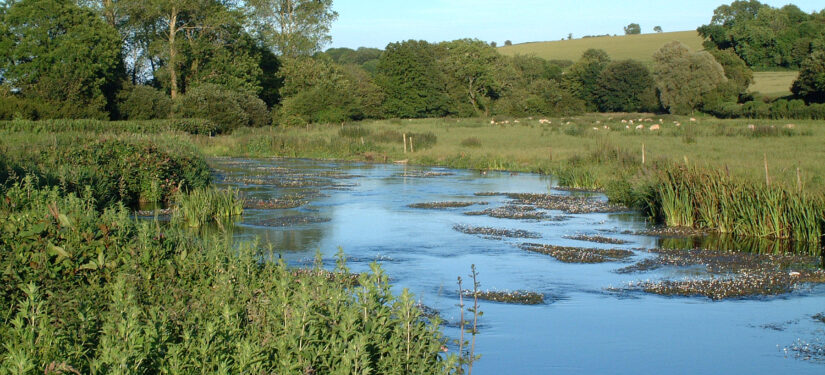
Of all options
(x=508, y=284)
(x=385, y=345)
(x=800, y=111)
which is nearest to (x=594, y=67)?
(x=800, y=111)

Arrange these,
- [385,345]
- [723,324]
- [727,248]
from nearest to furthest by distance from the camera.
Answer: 1. [385,345]
2. [723,324]
3. [727,248]

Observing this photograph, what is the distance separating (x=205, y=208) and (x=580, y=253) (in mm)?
7967

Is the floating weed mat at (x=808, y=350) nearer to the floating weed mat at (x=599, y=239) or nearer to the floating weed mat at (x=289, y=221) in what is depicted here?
the floating weed mat at (x=599, y=239)

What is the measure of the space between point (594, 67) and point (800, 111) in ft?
145

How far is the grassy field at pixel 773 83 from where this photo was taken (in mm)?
76787

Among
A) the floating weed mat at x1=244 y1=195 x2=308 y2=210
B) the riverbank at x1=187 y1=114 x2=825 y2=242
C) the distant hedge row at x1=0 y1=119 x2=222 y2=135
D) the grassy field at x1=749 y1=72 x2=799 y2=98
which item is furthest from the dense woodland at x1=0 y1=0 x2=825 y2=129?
the floating weed mat at x1=244 y1=195 x2=308 y2=210

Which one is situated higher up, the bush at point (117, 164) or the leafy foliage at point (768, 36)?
the leafy foliage at point (768, 36)

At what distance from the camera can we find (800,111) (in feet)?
184

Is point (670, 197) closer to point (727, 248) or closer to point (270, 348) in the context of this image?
point (727, 248)

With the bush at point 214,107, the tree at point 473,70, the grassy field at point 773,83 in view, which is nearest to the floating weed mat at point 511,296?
the bush at point 214,107

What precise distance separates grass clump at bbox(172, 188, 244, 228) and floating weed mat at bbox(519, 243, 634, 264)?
21.4 feet

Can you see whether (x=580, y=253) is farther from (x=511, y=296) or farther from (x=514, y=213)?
(x=514, y=213)

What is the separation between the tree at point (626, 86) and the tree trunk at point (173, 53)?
5003cm

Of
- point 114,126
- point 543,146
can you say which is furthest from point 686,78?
point 114,126
